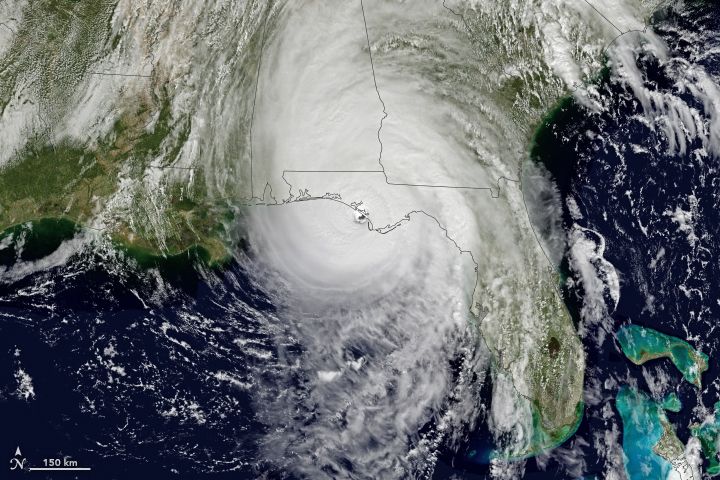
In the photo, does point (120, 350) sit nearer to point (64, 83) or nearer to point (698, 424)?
point (64, 83)

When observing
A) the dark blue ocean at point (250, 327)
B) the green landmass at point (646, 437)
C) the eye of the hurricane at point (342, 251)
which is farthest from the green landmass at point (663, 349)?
the eye of the hurricane at point (342, 251)

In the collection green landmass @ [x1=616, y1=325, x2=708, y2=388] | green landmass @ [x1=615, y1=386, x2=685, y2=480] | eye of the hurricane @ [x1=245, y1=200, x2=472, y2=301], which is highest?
eye of the hurricane @ [x1=245, y1=200, x2=472, y2=301]

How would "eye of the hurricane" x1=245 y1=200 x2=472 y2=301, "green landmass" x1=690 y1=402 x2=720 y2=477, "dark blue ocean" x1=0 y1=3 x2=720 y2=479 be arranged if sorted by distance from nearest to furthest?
1. "eye of the hurricane" x1=245 y1=200 x2=472 y2=301
2. "dark blue ocean" x1=0 y1=3 x2=720 y2=479
3. "green landmass" x1=690 y1=402 x2=720 y2=477

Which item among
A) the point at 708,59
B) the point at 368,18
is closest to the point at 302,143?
the point at 368,18

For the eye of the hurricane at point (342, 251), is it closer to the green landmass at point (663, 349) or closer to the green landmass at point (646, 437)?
the green landmass at point (663, 349)

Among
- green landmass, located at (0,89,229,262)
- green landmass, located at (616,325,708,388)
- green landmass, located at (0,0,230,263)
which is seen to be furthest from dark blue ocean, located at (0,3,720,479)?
green landmass, located at (0,0,230,263)

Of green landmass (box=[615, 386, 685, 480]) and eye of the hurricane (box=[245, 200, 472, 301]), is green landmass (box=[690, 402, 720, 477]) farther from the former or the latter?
eye of the hurricane (box=[245, 200, 472, 301])
